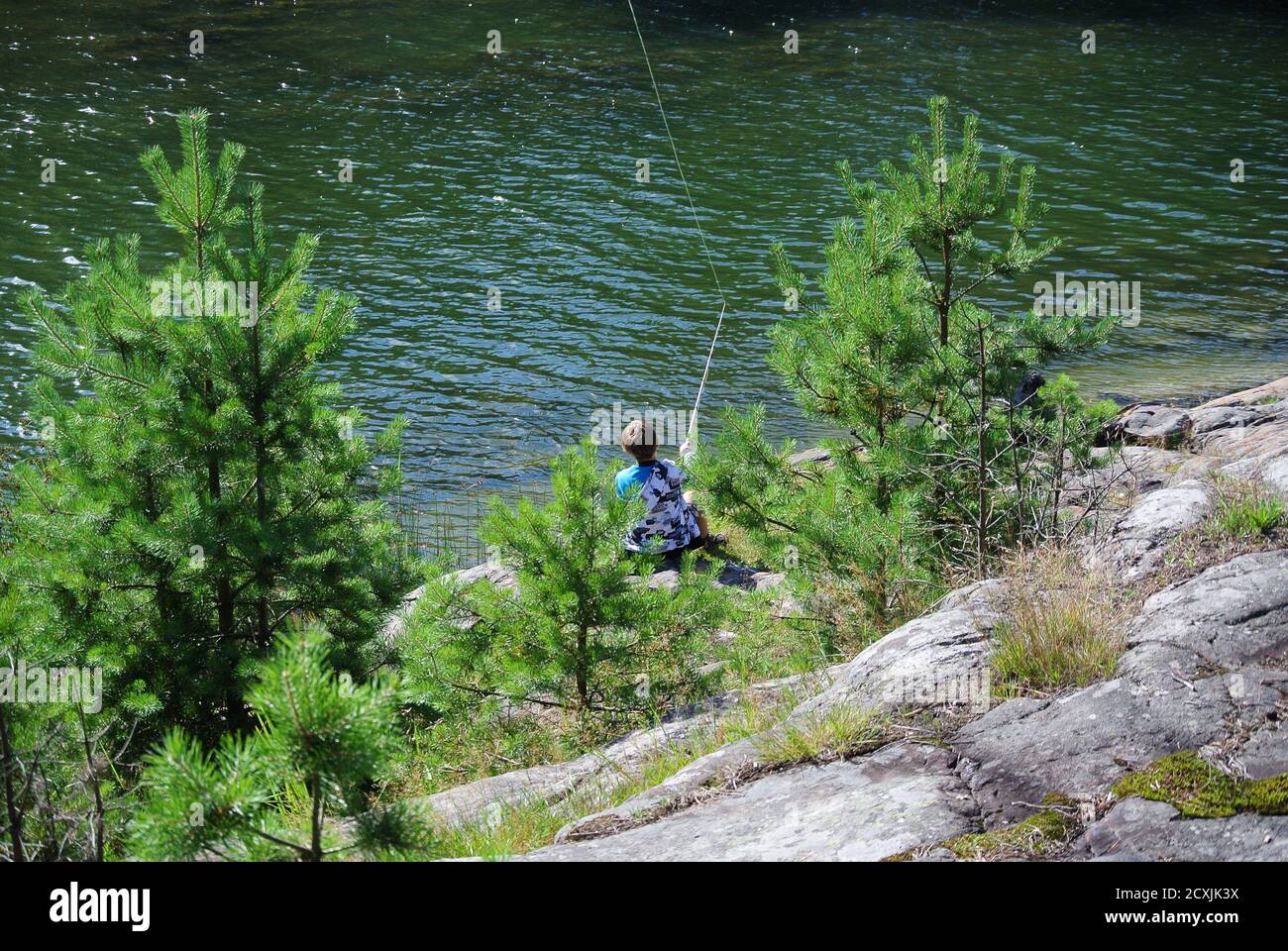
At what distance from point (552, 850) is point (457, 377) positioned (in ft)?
41.5

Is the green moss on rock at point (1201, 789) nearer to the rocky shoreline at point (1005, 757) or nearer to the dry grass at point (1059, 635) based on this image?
the rocky shoreline at point (1005, 757)

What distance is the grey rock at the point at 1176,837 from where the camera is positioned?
145 inches

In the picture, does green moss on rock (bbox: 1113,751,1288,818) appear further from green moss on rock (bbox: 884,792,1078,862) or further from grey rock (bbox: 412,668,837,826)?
grey rock (bbox: 412,668,837,826)

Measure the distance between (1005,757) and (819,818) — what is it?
75 centimetres

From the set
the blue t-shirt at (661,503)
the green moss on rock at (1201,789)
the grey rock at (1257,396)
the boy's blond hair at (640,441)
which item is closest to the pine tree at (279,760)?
the green moss on rock at (1201,789)

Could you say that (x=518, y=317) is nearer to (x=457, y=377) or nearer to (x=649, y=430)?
(x=457, y=377)

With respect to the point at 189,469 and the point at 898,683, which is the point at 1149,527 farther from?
the point at 189,469

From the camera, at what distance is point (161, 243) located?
786 inches

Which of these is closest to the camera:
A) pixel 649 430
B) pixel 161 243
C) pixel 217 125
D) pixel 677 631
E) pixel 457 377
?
pixel 677 631

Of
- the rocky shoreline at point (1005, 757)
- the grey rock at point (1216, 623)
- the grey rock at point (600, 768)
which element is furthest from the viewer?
the grey rock at point (600, 768)

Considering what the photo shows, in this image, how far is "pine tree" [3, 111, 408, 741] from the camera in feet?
22.5

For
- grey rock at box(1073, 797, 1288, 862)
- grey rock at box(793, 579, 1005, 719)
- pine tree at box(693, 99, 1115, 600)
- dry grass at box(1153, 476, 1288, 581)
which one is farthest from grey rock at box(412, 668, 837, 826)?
grey rock at box(1073, 797, 1288, 862)

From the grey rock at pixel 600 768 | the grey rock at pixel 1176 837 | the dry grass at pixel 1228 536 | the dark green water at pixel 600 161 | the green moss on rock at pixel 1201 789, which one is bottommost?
the grey rock at pixel 600 768
